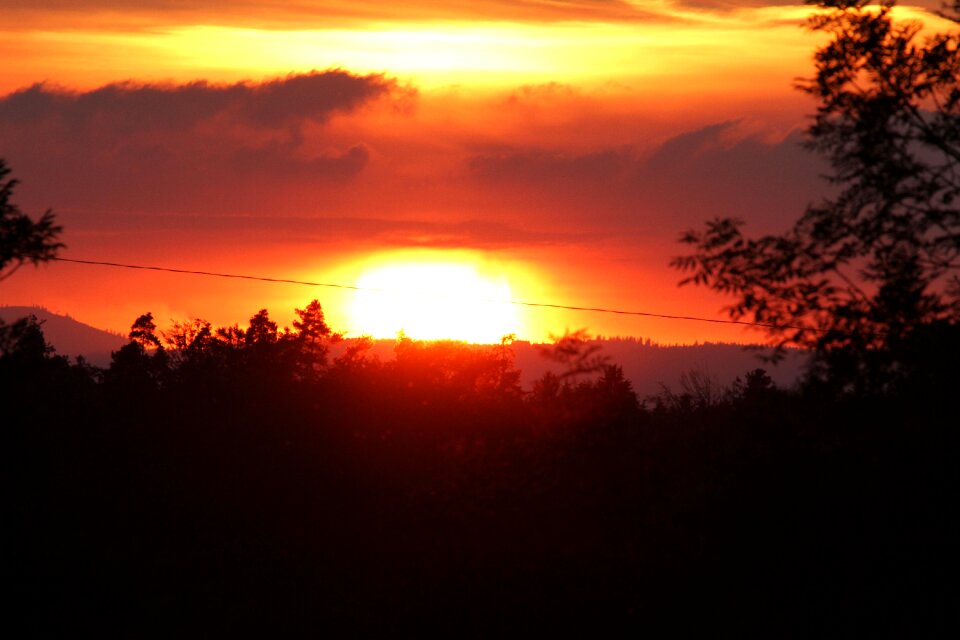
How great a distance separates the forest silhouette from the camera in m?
13.5

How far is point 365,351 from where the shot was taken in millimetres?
38156

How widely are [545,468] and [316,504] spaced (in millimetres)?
4542

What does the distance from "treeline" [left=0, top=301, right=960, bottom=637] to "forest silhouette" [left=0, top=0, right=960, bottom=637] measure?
5cm

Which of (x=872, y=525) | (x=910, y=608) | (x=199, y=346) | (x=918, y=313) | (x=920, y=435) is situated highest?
(x=199, y=346)

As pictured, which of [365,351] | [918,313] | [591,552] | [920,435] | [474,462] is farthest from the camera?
[365,351]

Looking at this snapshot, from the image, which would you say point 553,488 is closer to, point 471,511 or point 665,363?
point 471,511

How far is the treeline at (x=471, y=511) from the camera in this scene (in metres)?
16.0

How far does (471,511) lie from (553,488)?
58.0 inches

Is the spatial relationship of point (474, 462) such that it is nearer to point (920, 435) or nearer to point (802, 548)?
point (802, 548)

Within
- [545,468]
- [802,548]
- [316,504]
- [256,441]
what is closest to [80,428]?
[256,441]

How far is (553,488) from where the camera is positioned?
20.4 metres

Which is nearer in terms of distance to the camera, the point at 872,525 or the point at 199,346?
the point at 872,525

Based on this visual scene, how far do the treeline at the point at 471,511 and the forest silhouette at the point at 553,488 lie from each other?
46 millimetres

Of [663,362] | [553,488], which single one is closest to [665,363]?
[663,362]
